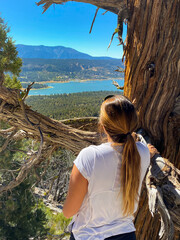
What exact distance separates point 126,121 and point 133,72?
→ 134cm

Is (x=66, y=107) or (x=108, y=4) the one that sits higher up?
(x=108, y=4)

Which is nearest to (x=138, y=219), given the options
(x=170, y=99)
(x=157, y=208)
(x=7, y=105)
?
(x=157, y=208)

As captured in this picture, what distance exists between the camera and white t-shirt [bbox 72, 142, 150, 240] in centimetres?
90

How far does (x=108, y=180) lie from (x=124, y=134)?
237 mm

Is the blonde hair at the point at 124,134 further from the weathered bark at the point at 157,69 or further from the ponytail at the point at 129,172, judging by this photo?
the weathered bark at the point at 157,69

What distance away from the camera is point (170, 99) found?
204 cm

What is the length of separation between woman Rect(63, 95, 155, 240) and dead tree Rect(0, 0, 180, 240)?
1.18m

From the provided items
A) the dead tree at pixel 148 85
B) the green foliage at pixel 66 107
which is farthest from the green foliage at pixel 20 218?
the green foliage at pixel 66 107

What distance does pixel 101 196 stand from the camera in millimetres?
965

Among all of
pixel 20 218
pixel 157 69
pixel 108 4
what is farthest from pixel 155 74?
pixel 20 218

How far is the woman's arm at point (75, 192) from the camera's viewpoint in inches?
36.3

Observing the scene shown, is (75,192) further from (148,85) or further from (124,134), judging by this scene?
(148,85)

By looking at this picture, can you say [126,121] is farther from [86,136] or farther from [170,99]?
[86,136]

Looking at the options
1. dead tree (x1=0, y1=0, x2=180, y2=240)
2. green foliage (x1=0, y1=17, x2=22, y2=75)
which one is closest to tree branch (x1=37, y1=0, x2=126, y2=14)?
dead tree (x1=0, y1=0, x2=180, y2=240)
